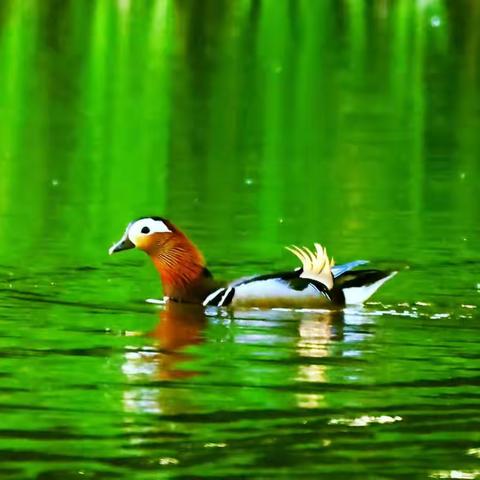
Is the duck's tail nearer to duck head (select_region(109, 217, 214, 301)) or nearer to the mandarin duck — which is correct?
the mandarin duck

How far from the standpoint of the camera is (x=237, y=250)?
13359mm

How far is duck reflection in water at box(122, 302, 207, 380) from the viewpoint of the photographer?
898 centimetres

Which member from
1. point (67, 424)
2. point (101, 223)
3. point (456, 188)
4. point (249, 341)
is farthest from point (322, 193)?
point (67, 424)

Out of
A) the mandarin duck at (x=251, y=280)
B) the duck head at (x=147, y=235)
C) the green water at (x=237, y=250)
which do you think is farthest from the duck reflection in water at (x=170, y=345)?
the duck head at (x=147, y=235)

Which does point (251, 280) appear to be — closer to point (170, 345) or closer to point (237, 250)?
point (170, 345)

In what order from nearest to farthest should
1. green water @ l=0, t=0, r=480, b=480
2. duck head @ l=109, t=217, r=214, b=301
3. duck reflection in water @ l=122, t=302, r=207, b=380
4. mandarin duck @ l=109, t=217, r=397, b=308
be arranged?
1. green water @ l=0, t=0, r=480, b=480
2. duck reflection in water @ l=122, t=302, r=207, b=380
3. mandarin duck @ l=109, t=217, r=397, b=308
4. duck head @ l=109, t=217, r=214, b=301

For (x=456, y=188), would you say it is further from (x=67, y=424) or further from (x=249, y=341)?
(x=67, y=424)

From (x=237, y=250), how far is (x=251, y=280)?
2.22m

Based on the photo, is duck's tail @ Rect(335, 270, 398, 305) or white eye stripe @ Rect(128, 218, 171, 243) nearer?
duck's tail @ Rect(335, 270, 398, 305)

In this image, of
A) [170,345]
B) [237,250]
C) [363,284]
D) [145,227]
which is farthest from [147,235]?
[170,345]

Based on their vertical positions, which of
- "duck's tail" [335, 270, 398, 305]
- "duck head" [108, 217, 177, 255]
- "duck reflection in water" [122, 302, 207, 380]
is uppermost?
"duck head" [108, 217, 177, 255]

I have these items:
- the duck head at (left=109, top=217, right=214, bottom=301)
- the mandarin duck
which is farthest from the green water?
the duck head at (left=109, top=217, right=214, bottom=301)

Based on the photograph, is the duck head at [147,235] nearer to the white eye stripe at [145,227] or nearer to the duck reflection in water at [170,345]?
the white eye stripe at [145,227]

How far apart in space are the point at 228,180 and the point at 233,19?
64.6ft
